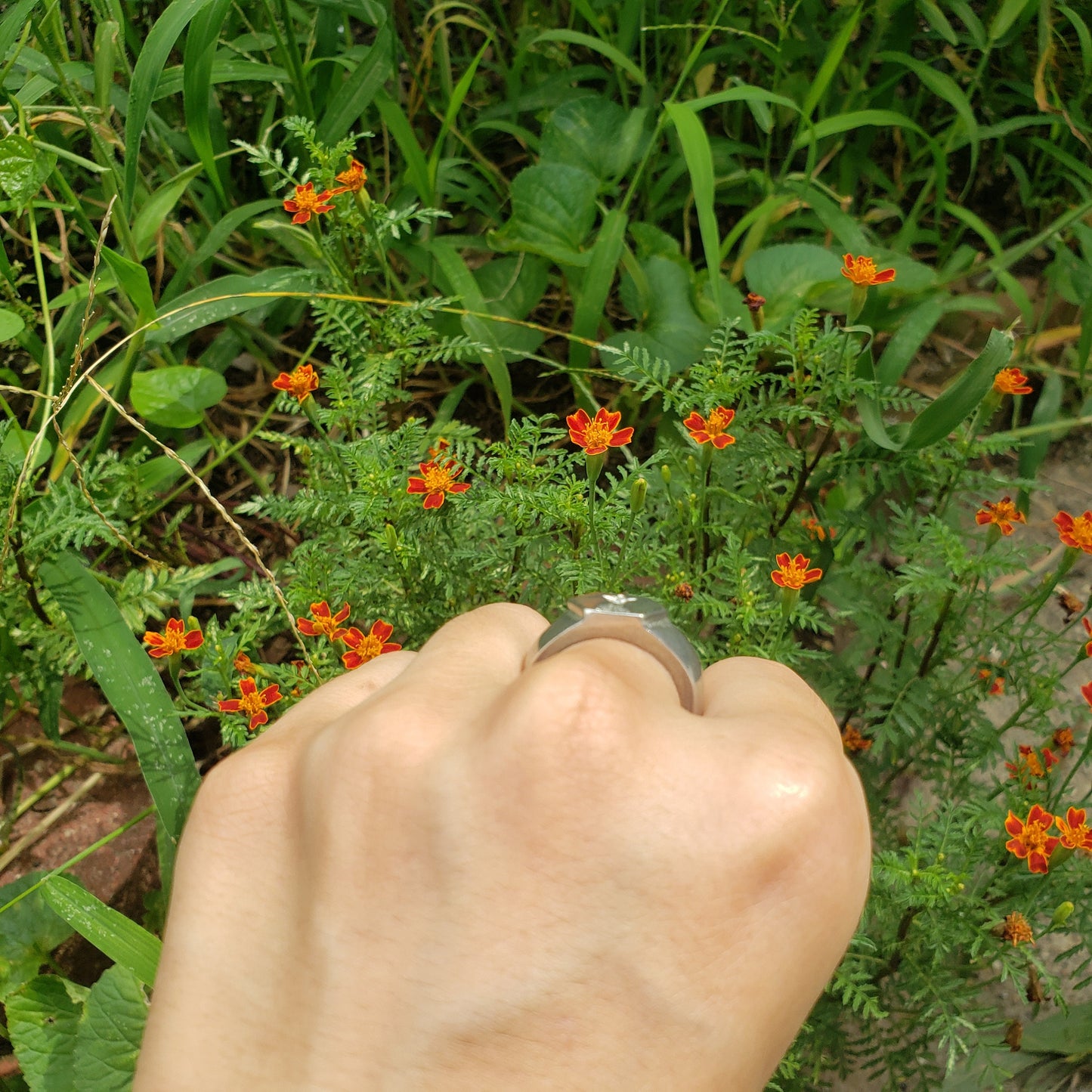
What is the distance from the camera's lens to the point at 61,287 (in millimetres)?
1991

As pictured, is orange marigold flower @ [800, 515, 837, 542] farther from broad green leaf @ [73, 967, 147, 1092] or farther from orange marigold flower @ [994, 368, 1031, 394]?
broad green leaf @ [73, 967, 147, 1092]

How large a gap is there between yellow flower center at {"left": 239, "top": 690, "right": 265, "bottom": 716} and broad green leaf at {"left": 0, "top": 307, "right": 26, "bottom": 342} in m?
0.73

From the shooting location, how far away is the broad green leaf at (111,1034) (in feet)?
3.87

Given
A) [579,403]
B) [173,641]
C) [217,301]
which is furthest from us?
[579,403]

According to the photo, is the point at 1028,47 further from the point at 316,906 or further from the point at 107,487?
the point at 316,906

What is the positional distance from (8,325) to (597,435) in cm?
97

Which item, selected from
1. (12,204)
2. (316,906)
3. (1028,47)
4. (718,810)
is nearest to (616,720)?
(718,810)

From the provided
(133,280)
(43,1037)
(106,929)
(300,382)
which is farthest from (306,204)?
(43,1037)

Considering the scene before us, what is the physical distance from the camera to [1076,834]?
1.05 metres

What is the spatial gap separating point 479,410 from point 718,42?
101 centimetres

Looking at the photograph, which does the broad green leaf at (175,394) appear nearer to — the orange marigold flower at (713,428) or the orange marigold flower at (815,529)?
the orange marigold flower at (713,428)

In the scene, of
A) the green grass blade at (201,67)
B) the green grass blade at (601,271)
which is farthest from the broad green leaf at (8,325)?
the green grass blade at (601,271)

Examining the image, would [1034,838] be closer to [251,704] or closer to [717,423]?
[717,423]

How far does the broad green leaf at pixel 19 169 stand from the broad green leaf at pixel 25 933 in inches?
38.1
